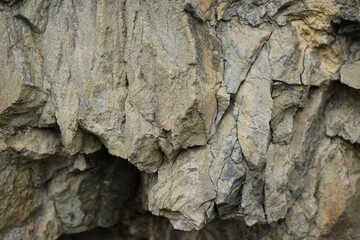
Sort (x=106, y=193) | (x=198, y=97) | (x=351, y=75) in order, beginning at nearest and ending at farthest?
(x=198, y=97), (x=351, y=75), (x=106, y=193)

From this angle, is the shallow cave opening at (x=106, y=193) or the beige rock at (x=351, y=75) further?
the shallow cave opening at (x=106, y=193)

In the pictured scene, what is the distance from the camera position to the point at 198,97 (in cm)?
264

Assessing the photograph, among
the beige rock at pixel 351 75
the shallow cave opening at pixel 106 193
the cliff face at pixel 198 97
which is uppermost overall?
the beige rock at pixel 351 75

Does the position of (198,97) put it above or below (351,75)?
below

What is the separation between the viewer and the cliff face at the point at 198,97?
8.86 ft

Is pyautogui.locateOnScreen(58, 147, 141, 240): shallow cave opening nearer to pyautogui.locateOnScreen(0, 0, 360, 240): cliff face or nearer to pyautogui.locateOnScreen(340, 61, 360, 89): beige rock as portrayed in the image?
pyautogui.locateOnScreen(0, 0, 360, 240): cliff face

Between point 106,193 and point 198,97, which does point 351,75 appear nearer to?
point 198,97

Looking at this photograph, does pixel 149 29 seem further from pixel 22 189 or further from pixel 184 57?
pixel 22 189

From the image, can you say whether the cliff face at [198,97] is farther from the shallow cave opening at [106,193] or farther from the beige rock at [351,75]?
the shallow cave opening at [106,193]

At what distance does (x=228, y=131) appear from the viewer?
2.81 metres

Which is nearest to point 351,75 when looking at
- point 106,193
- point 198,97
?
point 198,97

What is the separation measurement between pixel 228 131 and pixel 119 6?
4.39 feet

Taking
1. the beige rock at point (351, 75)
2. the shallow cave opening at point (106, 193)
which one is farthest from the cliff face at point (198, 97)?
the shallow cave opening at point (106, 193)

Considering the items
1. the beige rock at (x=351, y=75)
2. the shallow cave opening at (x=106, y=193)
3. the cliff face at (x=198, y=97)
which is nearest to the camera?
the cliff face at (x=198, y=97)
